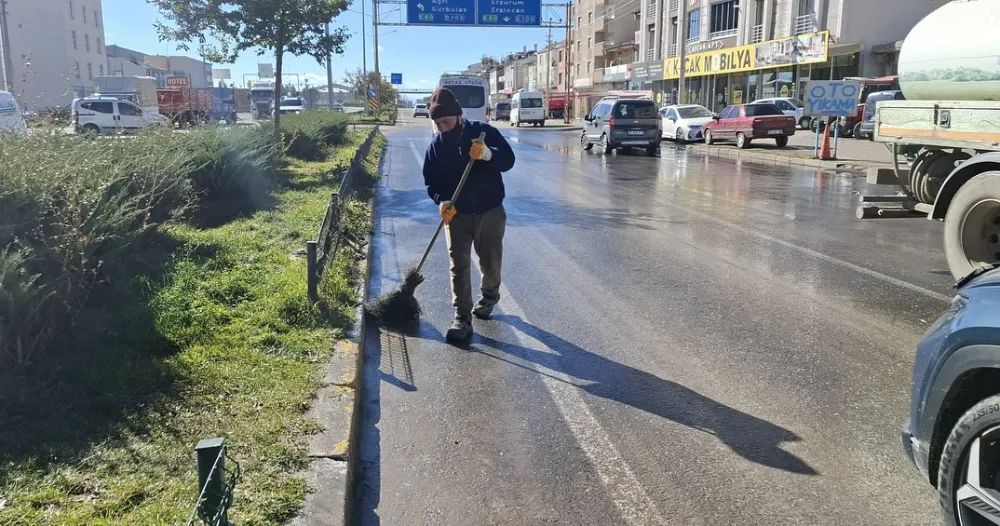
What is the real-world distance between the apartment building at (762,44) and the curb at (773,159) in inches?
322

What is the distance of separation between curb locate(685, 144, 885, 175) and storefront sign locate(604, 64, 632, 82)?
3284cm

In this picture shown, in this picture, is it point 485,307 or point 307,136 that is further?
point 307,136

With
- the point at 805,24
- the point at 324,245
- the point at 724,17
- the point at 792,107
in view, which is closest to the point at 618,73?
the point at 724,17

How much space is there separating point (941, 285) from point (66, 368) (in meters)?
6.94

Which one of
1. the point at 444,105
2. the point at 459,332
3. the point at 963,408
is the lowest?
the point at 459,332

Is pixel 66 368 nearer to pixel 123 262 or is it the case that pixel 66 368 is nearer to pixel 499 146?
pixel 123 262

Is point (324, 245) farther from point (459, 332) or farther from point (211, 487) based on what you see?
point (211, 487)

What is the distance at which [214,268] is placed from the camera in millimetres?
6930

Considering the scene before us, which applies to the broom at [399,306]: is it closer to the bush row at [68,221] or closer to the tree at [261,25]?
the bush row at [68,221]

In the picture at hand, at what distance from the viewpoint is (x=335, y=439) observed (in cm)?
370

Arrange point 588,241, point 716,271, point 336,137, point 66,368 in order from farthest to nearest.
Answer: point 336,137 → point 588,241 → point 716,271 → point 66,368

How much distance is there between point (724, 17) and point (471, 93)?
58.2 ft

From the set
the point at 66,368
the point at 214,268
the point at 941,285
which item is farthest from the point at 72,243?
the point at 941,285

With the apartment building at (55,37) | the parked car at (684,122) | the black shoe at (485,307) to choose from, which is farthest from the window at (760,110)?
the apartment building at (55,37)
